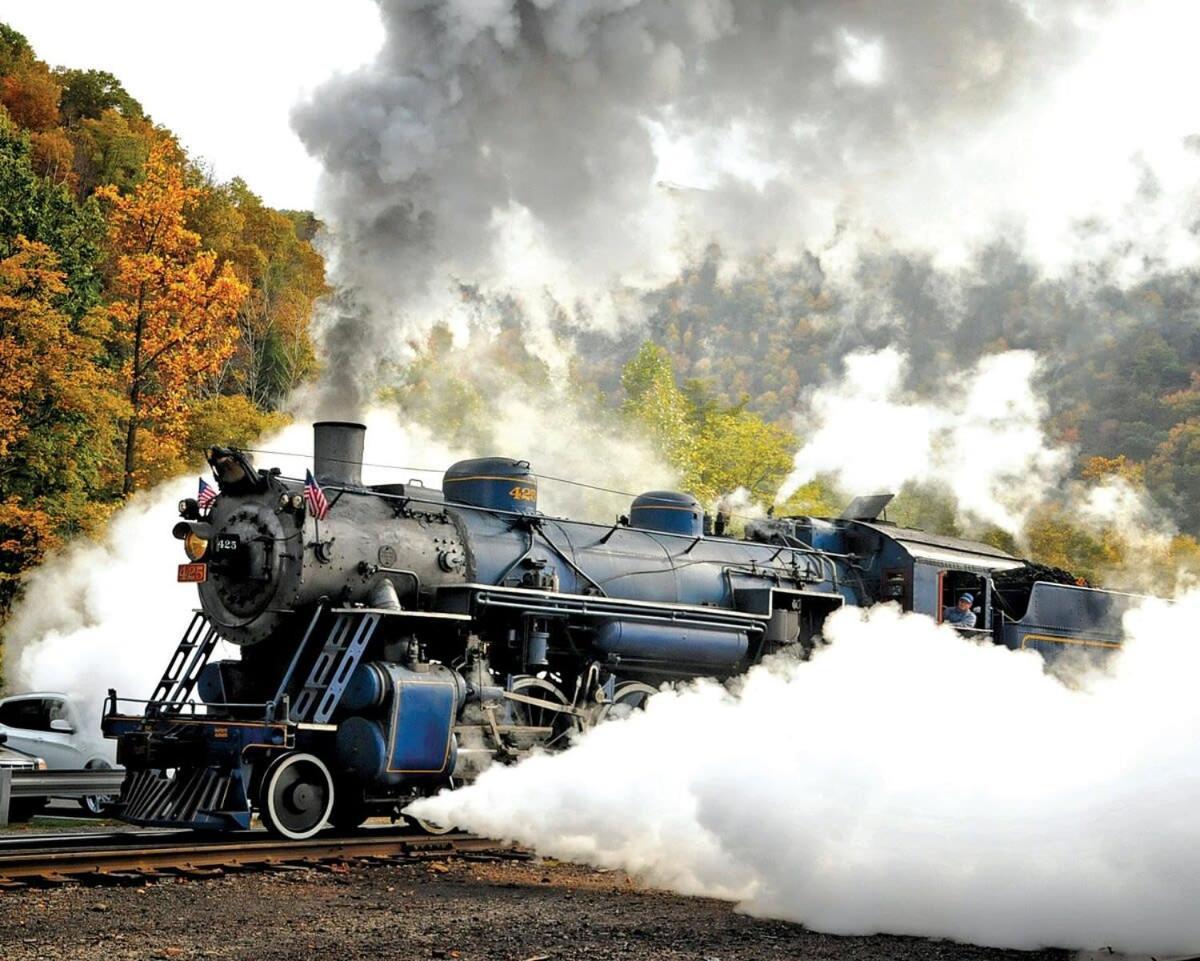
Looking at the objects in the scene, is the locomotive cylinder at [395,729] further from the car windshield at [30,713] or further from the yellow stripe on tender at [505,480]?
Answer: the car windshield at [30,713]

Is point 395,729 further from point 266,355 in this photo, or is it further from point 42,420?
point 266,355

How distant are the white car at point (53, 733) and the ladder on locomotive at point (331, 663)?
599 cm

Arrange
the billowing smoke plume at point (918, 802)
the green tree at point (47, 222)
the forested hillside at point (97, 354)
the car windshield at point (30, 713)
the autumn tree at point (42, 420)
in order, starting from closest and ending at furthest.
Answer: the billowing smoke plume at point (918, 802)
the car windshield at point (30, 713)
the autumn tree at point (42, 420)
the forested hillside at point (97, 354)
the green tree at point (47, 222)

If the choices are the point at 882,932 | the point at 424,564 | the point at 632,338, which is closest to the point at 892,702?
the point at 882,932

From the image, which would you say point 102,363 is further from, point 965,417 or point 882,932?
point 882,932

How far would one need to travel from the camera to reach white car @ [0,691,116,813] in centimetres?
1706

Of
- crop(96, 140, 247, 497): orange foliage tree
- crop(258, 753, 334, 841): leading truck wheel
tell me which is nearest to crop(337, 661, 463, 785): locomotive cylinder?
crop(258, 753, 334, 841): leading truck wheel

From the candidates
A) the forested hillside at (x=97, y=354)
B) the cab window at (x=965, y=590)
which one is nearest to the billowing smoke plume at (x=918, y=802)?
the cab window at (x=965, y=590)

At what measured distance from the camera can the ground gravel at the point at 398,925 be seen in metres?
7.08

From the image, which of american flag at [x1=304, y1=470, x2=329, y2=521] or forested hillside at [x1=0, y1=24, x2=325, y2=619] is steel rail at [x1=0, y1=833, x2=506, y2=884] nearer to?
american flag at [x1=304, y1=470, x2=329, y2=521]

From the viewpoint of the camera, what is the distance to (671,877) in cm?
988

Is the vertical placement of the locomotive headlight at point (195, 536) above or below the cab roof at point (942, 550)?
below

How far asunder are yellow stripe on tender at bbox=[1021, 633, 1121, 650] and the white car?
38.2ft

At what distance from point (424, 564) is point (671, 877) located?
4277 millimetres
